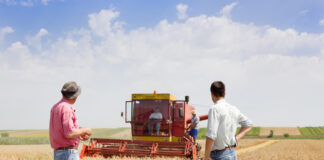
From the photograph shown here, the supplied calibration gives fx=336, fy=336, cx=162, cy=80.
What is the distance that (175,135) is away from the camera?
12.3 m

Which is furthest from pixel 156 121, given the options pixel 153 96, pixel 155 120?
pixel 153 96

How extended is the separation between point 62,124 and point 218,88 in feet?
5.62

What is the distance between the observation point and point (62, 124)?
3.61m

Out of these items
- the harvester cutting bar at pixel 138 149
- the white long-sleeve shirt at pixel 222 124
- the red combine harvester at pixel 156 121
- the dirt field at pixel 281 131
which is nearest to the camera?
the white long-sleeve shirt at pixel 222 124

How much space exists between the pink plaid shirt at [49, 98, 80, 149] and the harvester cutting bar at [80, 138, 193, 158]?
6.77 meters

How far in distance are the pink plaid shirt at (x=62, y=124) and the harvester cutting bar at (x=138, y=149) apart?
6766 millimetres

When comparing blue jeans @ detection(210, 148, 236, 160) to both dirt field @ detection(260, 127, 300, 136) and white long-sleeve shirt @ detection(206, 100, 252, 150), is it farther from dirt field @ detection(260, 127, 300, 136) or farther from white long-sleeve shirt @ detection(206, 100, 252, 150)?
dirt field @ detection(260, 127, 300, 136)

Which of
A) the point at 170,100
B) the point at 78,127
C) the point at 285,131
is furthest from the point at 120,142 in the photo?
the point at 285,131

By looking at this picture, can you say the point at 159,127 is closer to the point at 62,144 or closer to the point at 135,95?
the point at 135,95

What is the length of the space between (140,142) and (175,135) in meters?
2.02

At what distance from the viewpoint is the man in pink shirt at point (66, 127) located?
357 centimetres

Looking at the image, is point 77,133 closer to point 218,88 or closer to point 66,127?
point 66,127

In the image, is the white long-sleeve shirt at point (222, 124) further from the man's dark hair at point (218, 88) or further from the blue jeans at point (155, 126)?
the blue jeans at point (155, 126)

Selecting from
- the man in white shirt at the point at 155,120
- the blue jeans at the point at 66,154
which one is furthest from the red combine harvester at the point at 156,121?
the blue jeans at the point at 66,154
